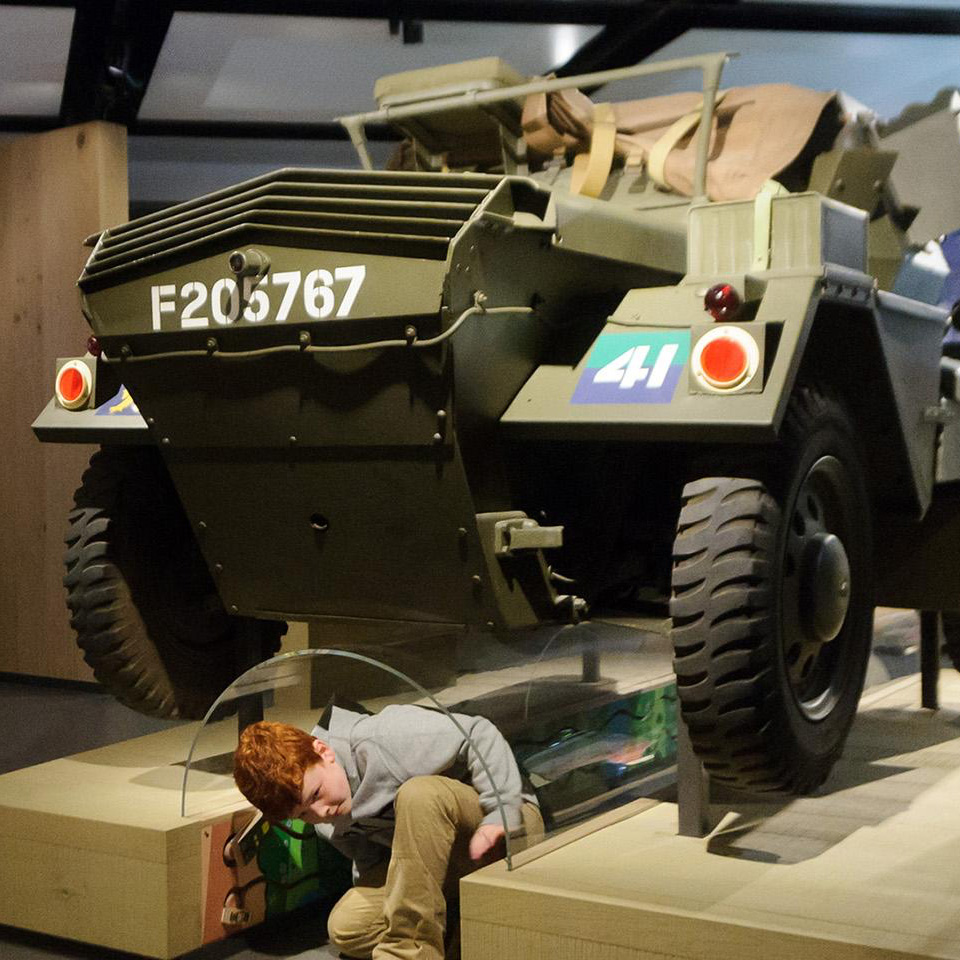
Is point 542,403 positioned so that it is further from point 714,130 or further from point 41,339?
point 41,339

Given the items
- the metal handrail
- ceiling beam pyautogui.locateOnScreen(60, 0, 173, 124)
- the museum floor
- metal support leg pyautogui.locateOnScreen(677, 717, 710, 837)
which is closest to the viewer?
metal support leg pyautogui.locateOnScreen(677, 717, 710, 837)

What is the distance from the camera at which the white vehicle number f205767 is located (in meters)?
3.10

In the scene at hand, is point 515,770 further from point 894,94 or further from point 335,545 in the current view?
point 894,94

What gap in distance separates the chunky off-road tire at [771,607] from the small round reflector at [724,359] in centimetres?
21

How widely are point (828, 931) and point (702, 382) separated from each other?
1032mm

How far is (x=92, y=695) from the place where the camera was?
21.4 feet

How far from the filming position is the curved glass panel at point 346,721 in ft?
10.5

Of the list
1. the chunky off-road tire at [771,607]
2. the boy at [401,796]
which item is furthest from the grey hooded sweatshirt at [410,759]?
the chunky off-road tire at [771,607]

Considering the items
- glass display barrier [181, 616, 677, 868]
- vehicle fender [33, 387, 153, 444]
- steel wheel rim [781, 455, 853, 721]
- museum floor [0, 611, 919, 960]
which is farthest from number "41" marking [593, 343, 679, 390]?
museum floor [0, 611, 919, 960]

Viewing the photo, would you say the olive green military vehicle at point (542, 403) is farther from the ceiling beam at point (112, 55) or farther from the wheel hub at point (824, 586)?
the ceiling beam at point (112, 55)

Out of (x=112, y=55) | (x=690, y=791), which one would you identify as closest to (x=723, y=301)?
(x=690, y=791)

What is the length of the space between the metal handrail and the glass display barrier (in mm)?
1192

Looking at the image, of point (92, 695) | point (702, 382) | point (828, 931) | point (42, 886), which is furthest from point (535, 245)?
point (92, 695)

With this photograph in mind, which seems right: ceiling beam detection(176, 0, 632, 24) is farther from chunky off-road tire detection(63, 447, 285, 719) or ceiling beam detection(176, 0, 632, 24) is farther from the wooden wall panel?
chunky off-road tire detection(63, 447, 285, 719)
